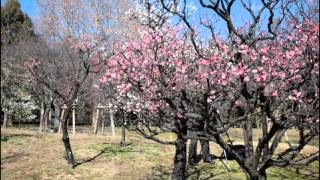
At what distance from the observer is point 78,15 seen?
A: 2553 cm

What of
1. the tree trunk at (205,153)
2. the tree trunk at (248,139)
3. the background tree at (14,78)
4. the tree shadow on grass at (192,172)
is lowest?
the tree shadow on grass at (192,172)

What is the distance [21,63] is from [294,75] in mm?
22213

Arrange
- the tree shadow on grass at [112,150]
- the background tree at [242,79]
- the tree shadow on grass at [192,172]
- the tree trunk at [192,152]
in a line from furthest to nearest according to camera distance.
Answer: the tree shadow on grass at [112,150] → the tree trunk at [192,152] → the tree shadow on grass at [192,172] → the background tree at [242,79]

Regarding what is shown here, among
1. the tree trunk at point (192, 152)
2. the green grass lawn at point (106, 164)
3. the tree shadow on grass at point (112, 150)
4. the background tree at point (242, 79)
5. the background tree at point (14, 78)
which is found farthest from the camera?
the background tree at point (14, 78)

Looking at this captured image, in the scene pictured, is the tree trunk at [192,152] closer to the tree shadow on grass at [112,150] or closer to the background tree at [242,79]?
the tree shadow on grass at [112,150]

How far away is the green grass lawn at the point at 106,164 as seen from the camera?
14914 mm

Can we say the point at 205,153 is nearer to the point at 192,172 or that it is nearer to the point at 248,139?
the point at 192,172

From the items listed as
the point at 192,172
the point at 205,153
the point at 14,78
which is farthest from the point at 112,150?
the point at 14,78

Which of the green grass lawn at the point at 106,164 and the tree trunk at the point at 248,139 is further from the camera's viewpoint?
the green grass lawn at the point at 106,164

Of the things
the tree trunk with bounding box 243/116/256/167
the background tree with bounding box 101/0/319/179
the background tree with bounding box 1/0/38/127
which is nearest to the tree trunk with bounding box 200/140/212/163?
the background tree with bounding box 101/0/319/179

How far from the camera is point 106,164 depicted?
16.4 m

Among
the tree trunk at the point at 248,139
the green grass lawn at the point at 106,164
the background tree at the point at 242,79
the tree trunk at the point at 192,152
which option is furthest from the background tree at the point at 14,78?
the tree trunk at the point at 248,139

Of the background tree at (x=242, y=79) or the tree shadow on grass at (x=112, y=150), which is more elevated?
the background tree at (x=242, y=79)

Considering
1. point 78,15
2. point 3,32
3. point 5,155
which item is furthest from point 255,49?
point 3,32
